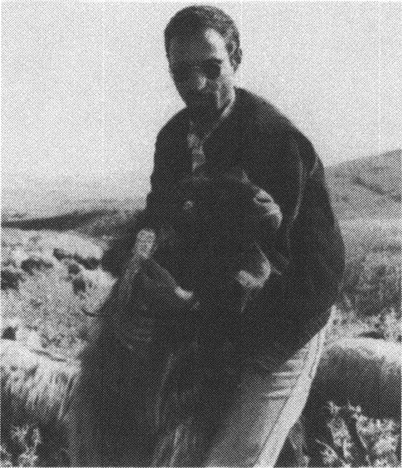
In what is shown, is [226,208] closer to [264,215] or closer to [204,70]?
[264,215]

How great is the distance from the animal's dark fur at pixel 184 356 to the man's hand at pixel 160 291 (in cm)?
4

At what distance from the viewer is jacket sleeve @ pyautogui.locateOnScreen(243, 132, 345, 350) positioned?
299cm

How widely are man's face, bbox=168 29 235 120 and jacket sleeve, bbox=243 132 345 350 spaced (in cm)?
23

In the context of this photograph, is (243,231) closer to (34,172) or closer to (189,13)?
(189,13)

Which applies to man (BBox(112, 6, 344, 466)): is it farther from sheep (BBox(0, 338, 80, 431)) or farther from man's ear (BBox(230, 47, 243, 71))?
sheep (BBox(0, 338, 80, 431))

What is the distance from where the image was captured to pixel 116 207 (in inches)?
150

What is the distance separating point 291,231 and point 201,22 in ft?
2.10

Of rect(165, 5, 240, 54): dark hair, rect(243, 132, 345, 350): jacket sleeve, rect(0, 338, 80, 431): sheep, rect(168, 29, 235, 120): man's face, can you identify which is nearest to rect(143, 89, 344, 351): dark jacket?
rect(243, 132, 345, 350): jacket sleeve

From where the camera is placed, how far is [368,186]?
11.9 feet

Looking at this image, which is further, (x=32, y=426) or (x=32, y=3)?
(x=32, y=3)

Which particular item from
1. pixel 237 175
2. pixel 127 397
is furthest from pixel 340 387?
pixel 237 175

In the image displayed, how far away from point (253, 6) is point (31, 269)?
3.78 feet

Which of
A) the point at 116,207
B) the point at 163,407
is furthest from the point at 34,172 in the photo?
the point at 163,407

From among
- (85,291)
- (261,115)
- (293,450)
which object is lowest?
(293,450)
